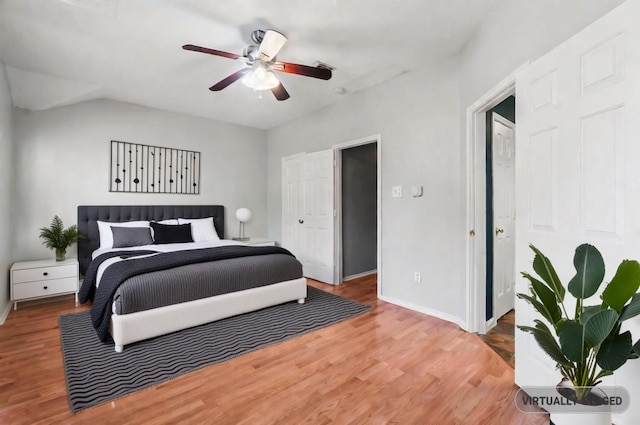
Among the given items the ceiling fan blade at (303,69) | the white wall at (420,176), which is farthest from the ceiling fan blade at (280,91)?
the white wall at (420,176)

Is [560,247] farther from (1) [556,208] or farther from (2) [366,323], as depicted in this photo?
(2) [366,323]

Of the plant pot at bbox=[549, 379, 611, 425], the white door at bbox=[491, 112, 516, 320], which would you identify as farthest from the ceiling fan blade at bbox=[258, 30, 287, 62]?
the plant pot at bbox=[549, 379, 611, 425]

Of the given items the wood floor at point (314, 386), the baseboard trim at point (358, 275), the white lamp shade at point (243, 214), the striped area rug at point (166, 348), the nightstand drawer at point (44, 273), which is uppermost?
the white lamp shade at point (243, 214)

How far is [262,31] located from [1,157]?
270cm

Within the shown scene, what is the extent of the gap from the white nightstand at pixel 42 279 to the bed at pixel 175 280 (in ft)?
1.30

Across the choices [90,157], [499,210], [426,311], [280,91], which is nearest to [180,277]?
[280,91]

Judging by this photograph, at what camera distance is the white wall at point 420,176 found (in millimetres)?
2850

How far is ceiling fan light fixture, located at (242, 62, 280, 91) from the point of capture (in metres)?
2.49

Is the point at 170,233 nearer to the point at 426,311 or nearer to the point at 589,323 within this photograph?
the point at 426,311

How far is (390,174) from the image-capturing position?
342 cm

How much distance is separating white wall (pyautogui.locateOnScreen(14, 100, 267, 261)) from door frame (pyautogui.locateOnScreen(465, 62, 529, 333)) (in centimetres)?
376

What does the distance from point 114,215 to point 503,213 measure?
4689 mm

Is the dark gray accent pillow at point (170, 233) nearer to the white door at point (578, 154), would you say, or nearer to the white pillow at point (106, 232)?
the white pillow at point (106, 232)

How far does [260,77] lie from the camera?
100 inches
